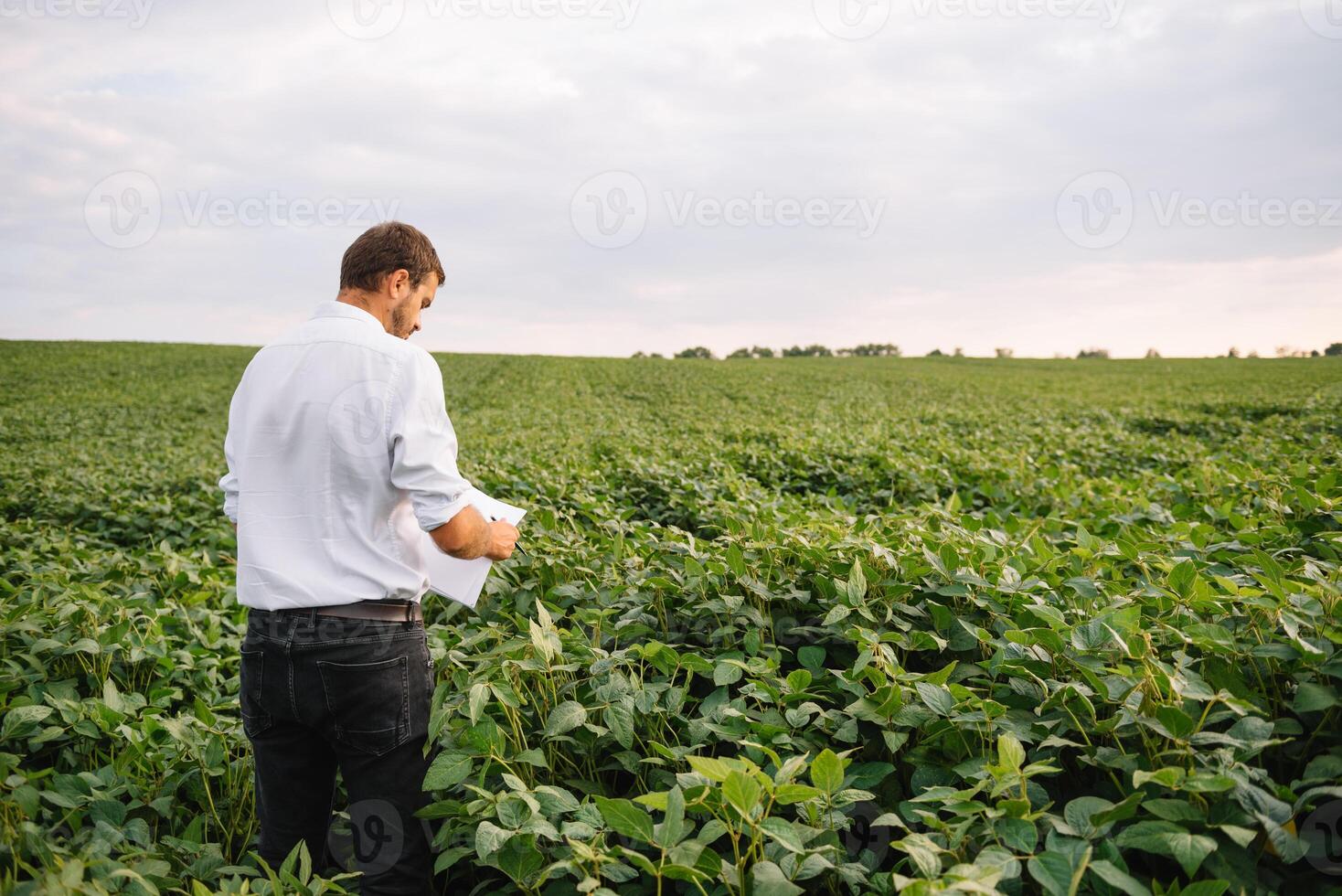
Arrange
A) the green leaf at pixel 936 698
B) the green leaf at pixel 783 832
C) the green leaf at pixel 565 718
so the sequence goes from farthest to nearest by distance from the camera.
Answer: the green leaf at pixel 565 718 → the green leaf at pixel 936 698 → the green leaf at pixel 783 832

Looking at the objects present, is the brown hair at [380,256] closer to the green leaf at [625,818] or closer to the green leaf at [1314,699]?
the green leaf at [625,818]

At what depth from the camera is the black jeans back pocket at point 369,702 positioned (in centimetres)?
221

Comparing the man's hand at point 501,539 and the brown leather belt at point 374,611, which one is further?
the man's hand at point 501,539

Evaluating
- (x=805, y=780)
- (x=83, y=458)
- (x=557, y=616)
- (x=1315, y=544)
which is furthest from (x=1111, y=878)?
(x=83, y=458)

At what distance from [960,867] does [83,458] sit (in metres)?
13.2

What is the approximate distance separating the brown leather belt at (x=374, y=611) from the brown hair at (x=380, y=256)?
1045 mm

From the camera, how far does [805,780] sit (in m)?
2.18

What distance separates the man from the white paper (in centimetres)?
8

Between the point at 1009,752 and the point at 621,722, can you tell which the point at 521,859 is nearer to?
the point at 621,722

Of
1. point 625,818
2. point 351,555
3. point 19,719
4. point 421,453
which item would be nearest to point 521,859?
point 625,818

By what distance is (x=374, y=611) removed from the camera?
2.28m

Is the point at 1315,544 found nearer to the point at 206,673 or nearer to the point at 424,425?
the point at 424,425

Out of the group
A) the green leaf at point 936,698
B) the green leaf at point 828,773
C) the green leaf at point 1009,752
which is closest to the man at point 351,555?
the green leaf at point 828,773

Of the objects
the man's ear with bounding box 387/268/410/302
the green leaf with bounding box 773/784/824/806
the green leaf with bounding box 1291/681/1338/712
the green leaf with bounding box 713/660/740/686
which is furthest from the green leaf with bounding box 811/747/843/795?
the man's ear with bounding box 387/268/410/302
